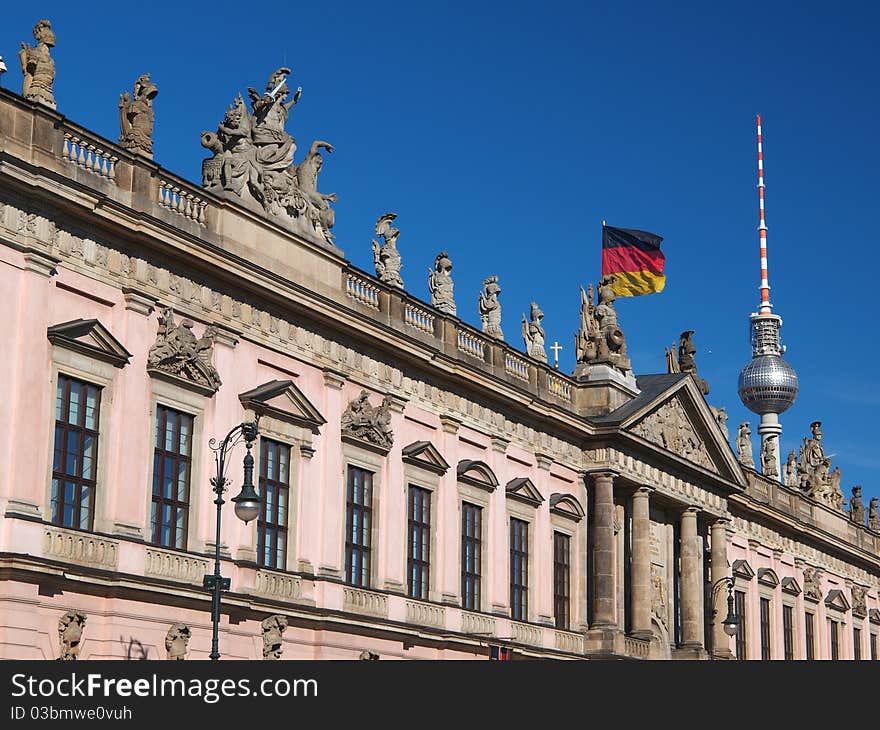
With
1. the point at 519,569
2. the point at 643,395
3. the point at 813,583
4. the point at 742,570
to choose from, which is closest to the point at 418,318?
the point at 519,569

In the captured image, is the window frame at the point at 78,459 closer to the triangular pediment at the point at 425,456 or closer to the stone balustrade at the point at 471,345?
the triangular pediment at the point at 425,456

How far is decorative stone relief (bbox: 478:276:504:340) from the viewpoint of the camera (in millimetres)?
50344

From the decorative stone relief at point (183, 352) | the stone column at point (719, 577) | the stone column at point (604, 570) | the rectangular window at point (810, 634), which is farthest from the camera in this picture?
the rectangular window at point (810, 634)

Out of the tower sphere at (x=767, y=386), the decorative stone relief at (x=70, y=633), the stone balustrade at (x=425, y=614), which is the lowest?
the decorative stone relief at (x=70, y=633)

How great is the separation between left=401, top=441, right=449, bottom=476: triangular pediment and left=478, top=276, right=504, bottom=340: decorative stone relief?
6.41 meters

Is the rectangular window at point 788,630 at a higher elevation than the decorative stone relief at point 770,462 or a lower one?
lower

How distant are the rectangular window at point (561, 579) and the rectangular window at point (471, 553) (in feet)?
15.9

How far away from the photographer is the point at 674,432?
57.5 m

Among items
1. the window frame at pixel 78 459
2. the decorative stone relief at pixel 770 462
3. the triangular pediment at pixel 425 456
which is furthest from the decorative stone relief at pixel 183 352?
the decorative stone relief at pixel 770 462

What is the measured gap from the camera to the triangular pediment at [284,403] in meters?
37.3

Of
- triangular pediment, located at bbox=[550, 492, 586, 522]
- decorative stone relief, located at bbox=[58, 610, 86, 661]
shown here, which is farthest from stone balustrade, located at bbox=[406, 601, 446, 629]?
decorative stone relief, located at bbox=[58, 610, 86, 661]

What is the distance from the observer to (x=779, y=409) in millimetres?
138625

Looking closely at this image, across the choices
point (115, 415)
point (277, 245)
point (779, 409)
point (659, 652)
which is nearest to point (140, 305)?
point (115, 415)

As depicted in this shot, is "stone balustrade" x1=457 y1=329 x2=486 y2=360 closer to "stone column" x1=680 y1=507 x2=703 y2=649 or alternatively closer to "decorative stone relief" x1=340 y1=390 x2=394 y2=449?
"decorative stone relief" x1=340 y1=390 x2=394 y2=449
